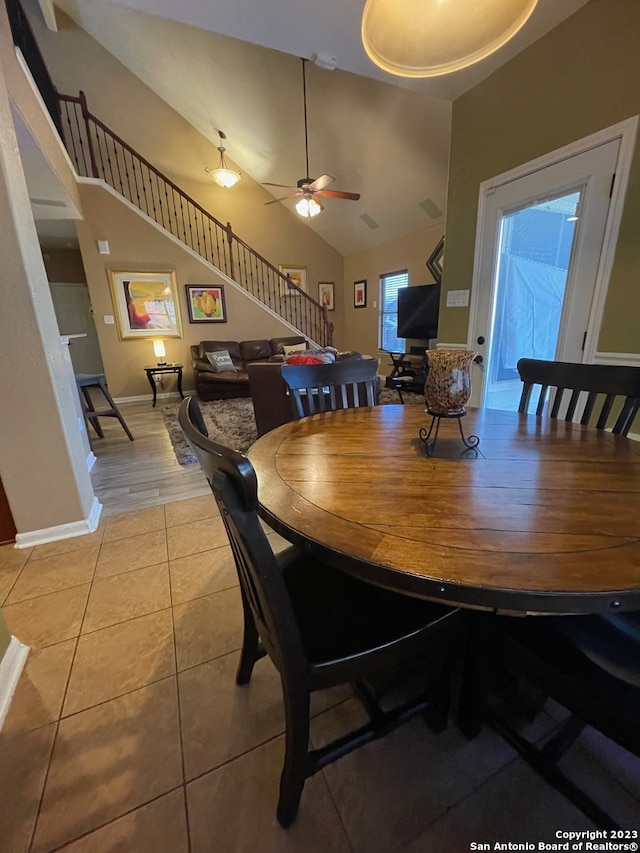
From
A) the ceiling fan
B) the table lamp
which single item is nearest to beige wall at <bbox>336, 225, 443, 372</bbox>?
the ceiling fan

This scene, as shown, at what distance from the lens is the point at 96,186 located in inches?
196

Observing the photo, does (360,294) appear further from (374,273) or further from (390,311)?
(390,311)

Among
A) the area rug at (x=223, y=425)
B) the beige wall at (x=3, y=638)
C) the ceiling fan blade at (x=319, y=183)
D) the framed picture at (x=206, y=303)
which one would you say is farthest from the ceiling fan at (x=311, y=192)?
the beige wall at (x=3, y=638)

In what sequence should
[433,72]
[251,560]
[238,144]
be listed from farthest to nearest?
1. [238,144]
2. [433,72]
3. [251,560]

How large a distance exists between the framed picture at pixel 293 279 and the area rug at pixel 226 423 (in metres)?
2.85

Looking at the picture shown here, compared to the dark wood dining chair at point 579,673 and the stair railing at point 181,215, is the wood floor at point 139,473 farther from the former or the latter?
the stair railing at point 181,215

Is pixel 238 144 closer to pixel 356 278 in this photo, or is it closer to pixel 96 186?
pixel 96 186

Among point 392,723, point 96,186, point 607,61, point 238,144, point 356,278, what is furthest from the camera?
point 356,278

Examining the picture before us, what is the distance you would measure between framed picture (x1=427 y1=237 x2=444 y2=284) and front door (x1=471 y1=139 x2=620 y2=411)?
280 cm

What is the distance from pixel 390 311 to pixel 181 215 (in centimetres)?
411

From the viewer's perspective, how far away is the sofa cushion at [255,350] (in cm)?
614

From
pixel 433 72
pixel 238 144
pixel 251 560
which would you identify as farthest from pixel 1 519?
pixel 238 144

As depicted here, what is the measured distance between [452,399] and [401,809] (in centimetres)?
107

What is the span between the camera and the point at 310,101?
4.37 metres
